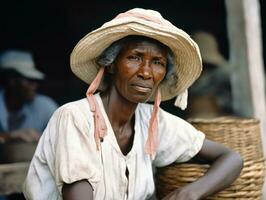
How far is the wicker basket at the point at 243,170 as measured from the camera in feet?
9.75

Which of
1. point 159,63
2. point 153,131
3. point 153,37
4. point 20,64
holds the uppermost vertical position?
point 153,37

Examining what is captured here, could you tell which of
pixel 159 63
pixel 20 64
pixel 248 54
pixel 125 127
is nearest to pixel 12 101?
pixel 20 64

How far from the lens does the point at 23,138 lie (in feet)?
14.8

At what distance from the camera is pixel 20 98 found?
5.18 meters

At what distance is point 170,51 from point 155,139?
465 millimetres

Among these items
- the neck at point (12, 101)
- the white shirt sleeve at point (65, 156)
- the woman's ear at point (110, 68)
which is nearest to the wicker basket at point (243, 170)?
the white shirt sleeve at point (65, 156)

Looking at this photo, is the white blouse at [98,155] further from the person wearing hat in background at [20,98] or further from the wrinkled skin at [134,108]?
the person wearing hat in background at [20,98]

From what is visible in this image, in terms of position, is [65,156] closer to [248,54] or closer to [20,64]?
[248,54]

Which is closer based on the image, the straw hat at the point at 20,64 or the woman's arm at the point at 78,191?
the woman's arm at the point at 78,191

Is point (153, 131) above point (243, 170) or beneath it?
above

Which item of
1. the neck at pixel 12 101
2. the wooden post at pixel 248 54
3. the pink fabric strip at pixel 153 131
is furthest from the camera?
the neck at pixel 12 101

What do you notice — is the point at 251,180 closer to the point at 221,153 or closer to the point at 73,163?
the point at 221,153

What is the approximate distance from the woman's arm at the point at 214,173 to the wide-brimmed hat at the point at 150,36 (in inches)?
14.5

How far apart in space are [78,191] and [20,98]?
2.84 meters
